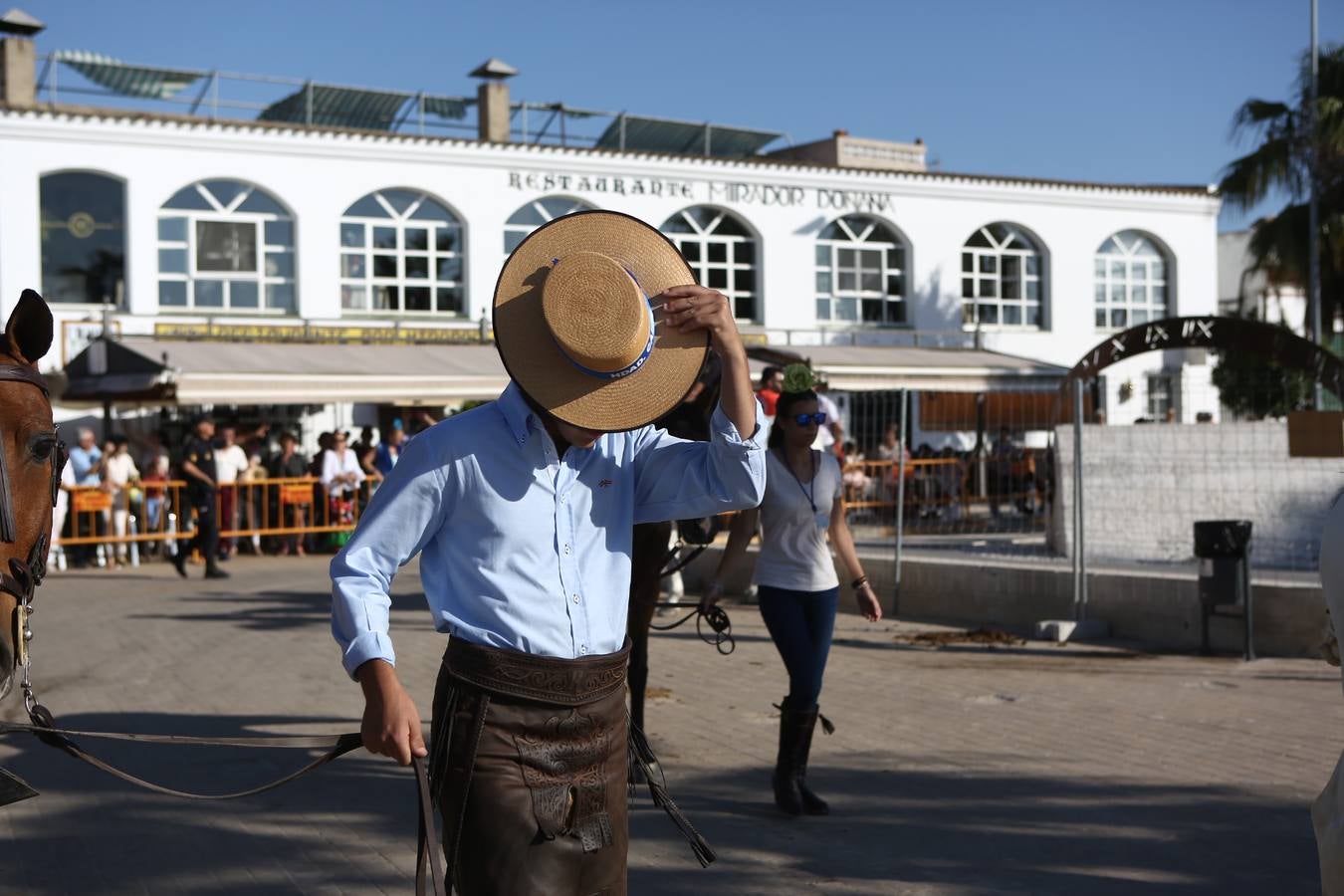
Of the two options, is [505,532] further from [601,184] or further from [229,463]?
[601,184]

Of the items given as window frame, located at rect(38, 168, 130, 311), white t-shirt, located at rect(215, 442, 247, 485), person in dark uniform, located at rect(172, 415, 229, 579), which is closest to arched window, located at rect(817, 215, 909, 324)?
window frame, located at rect(38, 168, 130, 311)

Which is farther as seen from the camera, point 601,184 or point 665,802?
point 601,184

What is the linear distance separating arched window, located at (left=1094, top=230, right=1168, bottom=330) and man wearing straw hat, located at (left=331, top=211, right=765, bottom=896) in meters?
37.3

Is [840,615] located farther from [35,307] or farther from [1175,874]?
[35,307]

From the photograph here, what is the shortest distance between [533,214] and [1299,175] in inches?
652

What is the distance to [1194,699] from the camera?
902 cm

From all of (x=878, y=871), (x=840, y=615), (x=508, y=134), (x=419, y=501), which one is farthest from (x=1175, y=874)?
(x=508, y=134)

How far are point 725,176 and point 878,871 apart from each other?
1152 inches

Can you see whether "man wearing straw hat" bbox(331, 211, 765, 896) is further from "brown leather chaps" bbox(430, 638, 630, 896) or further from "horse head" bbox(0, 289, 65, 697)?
"horse head" bbox(0, 289, 65, 697)

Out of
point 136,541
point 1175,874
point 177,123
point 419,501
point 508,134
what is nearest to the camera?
point 419,501

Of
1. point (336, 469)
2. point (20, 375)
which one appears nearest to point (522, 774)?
point (20, 375)

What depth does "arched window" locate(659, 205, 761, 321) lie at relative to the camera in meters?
33.7

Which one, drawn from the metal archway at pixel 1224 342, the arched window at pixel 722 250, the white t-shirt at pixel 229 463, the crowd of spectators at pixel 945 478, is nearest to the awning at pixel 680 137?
the arched window at pixel 722 250

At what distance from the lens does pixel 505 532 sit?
333 centimetres
